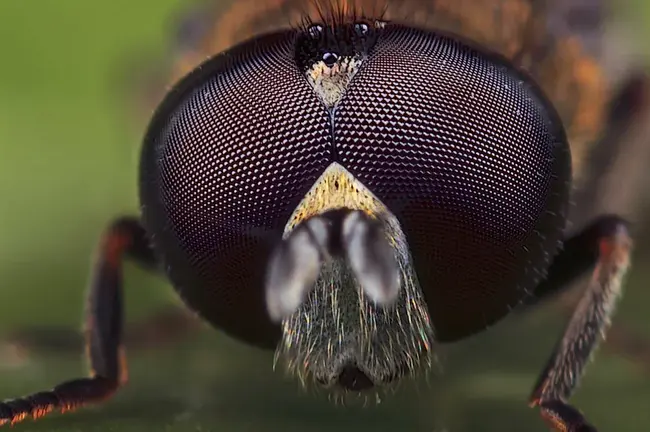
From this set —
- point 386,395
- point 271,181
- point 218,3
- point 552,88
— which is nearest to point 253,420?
point 386,395

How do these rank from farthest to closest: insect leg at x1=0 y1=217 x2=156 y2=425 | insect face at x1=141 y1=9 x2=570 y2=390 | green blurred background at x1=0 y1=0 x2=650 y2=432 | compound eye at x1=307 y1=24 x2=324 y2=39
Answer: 1. green blurred background at x1=0 y1=0 x2=650 y2=432
2. insect leg at x1=0 y1=217 x2=156 y2=425
3. compound eye at x1=307 y1=24 x2=324 y2=39
4. insect face at x1=141 y1=9 x2=570 y2=390

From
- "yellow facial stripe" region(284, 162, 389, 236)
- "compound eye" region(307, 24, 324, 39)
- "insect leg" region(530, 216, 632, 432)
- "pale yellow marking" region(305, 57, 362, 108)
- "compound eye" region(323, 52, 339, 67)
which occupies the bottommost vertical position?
"insect leg" region(530, 216, 632, 432)

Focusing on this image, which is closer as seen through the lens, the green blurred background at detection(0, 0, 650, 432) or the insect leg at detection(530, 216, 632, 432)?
the insect leg at detection(530, 216, 632, 432)

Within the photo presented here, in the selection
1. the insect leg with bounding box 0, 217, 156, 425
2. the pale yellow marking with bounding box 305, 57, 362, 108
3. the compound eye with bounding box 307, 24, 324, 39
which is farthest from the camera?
the insect leg with bounding box 0, 217, 156, 425

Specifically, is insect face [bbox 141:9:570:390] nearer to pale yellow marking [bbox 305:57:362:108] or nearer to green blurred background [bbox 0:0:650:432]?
pale yellow marking [bbox 305:57:362:108]

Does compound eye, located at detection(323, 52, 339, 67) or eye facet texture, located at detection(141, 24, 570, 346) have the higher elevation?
compound eye, located at detection(323, 52, 339, 67)

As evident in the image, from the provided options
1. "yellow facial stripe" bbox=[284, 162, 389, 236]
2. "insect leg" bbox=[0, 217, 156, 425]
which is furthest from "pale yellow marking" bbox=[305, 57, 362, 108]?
"insect leg" bbox=[0, 217, 156, 425]

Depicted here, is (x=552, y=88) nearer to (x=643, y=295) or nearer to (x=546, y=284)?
(x=546, y=284)

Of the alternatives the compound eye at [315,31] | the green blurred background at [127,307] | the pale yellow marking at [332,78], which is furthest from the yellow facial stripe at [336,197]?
the green blurred background at [127,307]
